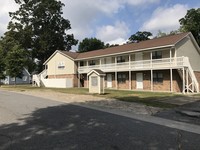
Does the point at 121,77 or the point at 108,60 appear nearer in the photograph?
the point at 121,77

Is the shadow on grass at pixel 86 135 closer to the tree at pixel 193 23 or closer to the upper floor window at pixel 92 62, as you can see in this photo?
the upper floor window at pixel 92 62

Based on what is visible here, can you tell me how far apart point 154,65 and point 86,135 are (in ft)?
69.0

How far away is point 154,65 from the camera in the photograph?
26.3 meters

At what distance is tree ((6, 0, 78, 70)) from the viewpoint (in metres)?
52.6

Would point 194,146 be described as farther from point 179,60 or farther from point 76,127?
point 179,60

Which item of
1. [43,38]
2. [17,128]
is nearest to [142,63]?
[17,128]

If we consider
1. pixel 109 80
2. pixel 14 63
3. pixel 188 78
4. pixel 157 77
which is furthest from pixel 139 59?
pixel 14 63

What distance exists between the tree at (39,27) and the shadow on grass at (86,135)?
46226 millimetres

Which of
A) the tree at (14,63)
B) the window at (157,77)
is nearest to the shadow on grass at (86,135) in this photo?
the window at (157,77)

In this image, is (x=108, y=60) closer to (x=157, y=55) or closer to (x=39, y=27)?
(x=157, y=55)

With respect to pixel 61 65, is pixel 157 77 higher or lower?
lower

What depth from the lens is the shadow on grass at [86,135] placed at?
565 centimetres

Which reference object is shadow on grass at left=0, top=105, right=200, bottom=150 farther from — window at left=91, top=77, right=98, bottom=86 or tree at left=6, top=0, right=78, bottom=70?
tree at left=6, top=0, right=78, bottom=70

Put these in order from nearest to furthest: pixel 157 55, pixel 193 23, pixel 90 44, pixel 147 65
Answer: pixel 147 65
pixel 157 55
pixel 193 23
pixel 90 44
